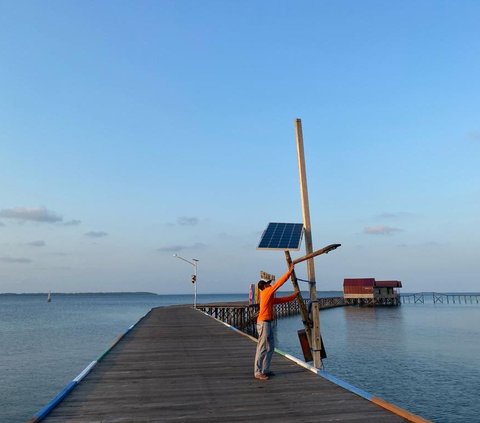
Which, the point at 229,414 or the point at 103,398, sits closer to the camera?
the point at 229,414

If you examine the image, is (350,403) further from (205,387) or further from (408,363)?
(408,363)

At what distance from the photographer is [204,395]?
328 inches

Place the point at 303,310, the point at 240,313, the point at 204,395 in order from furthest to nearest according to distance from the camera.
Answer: the point at 240,313
the point at 303,310
the point at 204,395

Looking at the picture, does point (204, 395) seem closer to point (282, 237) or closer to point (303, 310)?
point (303, 310)

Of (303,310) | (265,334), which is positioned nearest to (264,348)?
(265,334)

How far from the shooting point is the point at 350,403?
24.9 ft

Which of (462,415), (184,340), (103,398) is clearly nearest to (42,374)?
(184,340)

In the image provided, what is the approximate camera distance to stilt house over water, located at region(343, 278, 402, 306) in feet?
301

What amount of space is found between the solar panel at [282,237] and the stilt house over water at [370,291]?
84.8m

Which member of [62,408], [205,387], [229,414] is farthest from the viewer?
[205,387]

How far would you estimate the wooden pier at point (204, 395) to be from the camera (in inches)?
274

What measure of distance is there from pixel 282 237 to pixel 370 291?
85.5 metres

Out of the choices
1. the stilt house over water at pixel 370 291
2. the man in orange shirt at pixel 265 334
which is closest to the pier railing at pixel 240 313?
the man in orange shirt at pixel 265 334

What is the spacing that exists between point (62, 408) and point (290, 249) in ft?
20.0
